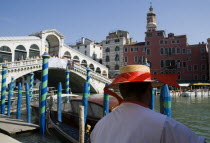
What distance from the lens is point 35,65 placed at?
18.6m

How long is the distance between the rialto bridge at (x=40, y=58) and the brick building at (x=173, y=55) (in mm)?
7998

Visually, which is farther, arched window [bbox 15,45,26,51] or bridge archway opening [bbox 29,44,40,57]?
bridge archway opening [bbox 29,44,40,57]

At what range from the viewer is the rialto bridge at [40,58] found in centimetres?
1806

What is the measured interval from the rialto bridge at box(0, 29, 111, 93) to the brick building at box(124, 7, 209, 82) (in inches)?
315

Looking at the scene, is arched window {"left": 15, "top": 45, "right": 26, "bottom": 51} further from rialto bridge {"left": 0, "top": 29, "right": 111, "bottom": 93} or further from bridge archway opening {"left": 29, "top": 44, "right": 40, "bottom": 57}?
bridge archway opening {"left": 29, "top": 44, "right": 40, "bottom": 57}

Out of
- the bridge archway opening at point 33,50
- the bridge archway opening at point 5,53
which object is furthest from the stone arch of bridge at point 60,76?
the bridge archway opening at point 5,53

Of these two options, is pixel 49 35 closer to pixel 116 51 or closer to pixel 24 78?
pixel 24 78

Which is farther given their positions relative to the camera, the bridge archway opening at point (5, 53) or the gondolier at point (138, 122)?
the bridge archway opening at point (5, 53)

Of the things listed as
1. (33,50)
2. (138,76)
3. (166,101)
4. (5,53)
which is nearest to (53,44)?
(33,50)

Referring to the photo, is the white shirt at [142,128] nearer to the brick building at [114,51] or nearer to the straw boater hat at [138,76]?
the straw boater hat at [138,76]

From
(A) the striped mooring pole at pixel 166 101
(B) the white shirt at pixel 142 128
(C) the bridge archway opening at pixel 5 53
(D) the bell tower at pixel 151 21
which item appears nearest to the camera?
(B) the white shirt at pixel 142 128

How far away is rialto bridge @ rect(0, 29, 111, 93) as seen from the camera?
18.1 meters

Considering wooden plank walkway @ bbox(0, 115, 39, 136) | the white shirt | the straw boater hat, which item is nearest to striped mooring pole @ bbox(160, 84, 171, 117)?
the straw boater hat

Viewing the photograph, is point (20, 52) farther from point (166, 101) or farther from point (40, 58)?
point (166, 101)
